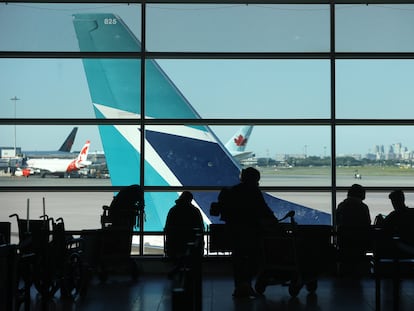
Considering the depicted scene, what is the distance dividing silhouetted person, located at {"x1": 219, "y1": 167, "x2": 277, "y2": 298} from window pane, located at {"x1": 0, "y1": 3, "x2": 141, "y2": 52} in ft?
13.2

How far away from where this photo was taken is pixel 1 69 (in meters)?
9.73

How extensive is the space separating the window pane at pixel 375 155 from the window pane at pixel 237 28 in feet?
5.01

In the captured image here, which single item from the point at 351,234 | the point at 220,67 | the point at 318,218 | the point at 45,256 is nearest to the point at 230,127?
the point at 220,67

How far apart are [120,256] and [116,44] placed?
3568 mm

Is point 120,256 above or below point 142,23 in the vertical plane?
below

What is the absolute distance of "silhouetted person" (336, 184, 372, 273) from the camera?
25.3 ft

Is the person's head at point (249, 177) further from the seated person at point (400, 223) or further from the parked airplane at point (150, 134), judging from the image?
the parked airplane at point (150, 134)

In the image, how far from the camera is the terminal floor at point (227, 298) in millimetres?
6102

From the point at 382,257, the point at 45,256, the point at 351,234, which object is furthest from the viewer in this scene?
the point at 351,234

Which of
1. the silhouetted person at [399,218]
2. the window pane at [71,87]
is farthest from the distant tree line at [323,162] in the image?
the silhouetted person at [399,218]

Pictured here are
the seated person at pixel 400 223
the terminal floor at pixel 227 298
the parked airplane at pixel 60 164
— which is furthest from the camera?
the parked airplane at pixel 60 164

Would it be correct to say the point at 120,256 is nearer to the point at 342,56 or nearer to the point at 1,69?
the point at 1,69

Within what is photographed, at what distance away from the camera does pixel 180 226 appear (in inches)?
315

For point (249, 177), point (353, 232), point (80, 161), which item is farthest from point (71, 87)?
point (353, 232)
